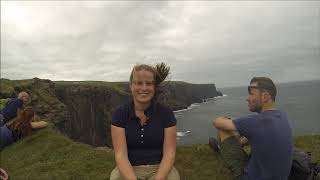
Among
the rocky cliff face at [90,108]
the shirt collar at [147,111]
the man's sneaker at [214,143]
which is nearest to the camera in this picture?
the shirt collar at [147,111]

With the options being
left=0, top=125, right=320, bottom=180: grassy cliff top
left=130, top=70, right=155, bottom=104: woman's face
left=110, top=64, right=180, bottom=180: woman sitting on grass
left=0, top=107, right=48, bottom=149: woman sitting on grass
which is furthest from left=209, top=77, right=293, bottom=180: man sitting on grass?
left=0, top=107, right=48, bottom=149: woman sitting on grass

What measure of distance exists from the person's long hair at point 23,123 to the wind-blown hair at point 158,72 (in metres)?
10.3

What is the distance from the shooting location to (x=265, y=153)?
307 inches

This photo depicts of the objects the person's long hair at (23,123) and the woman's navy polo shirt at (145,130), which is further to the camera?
the person's long hair at (23,123)

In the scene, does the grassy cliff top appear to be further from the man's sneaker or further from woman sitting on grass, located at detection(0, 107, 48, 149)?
the man's sneaker

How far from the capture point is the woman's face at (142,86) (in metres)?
7.62

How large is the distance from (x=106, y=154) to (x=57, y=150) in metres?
2.82

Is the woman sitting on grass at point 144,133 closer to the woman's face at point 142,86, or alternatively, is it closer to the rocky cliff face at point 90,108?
the woman's face at point 142,86

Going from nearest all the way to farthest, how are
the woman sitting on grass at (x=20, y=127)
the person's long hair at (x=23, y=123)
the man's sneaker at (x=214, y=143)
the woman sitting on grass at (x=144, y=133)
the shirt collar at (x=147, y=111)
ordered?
the woman sitting on grass at (x=144, y=133), the shirt collar at (x=147, y=111), the man's sneaker at (x=214, y=143), the woman sitting on grass at (x=20, y=127), the person's long hair at (x=23, y=123)

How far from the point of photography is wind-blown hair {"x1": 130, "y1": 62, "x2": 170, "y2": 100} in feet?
25.4

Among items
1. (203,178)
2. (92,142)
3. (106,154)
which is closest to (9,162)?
(106,154)

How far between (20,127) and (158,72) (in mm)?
11460

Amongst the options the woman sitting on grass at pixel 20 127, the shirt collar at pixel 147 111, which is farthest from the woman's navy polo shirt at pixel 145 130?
the woman sitting on grass at pixel 20 127

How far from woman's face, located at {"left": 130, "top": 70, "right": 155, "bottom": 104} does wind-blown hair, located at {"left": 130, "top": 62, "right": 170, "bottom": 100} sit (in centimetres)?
11
